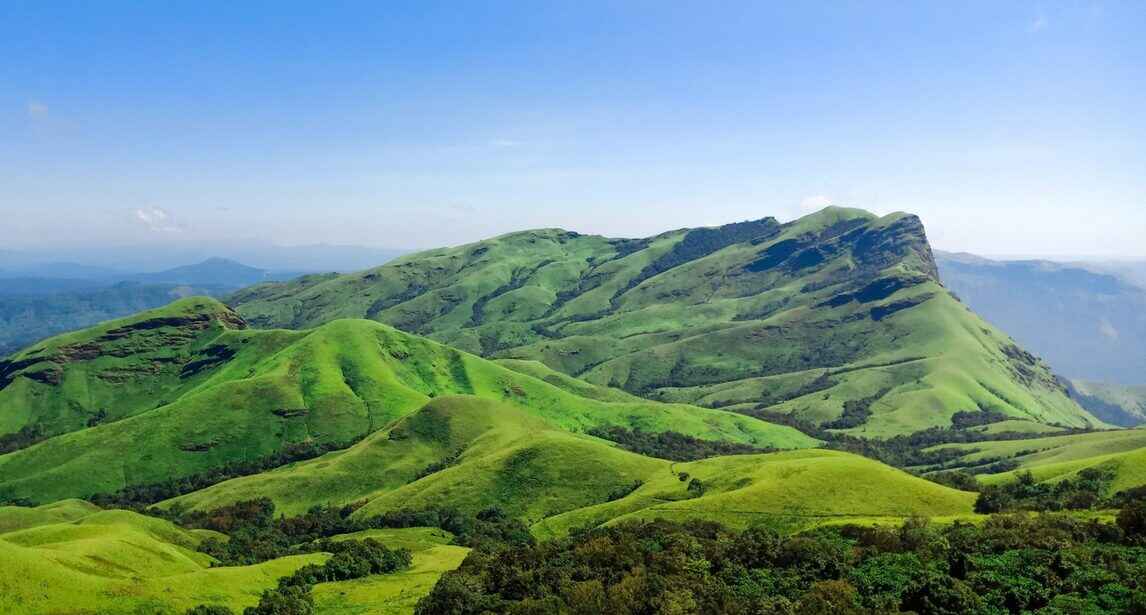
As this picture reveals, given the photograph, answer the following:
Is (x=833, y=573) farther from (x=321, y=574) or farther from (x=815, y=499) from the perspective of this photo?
(x=321, y=574)

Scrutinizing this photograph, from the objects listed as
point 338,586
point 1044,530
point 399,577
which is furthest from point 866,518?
point 338,586

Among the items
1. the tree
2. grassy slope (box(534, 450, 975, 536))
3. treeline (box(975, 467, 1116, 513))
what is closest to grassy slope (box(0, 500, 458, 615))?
grassy slope (box(534, 450, 975, 536))

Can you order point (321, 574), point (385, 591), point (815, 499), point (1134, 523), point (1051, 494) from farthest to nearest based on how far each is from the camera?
point (815, 499), point (1051, 494), point (321, 574), point (385, 591), point (1134, 523)

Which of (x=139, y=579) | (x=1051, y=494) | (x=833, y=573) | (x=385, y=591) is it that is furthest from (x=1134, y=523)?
(x=139, y=579)

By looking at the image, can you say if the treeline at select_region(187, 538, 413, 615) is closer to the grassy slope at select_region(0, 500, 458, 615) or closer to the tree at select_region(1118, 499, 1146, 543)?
the grassy slope at select_region(0, 500, 458, 615)

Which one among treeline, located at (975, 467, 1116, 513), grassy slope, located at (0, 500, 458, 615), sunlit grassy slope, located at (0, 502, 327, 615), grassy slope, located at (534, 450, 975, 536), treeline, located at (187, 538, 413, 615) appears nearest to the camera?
sunlit grassy slope, located at (0, 502, 327, 615)

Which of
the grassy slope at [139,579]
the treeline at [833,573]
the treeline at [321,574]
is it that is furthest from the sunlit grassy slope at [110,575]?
the treeline at [833,573]

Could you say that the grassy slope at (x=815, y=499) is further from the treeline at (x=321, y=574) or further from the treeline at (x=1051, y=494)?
the treeline at (x=321, y=574)
